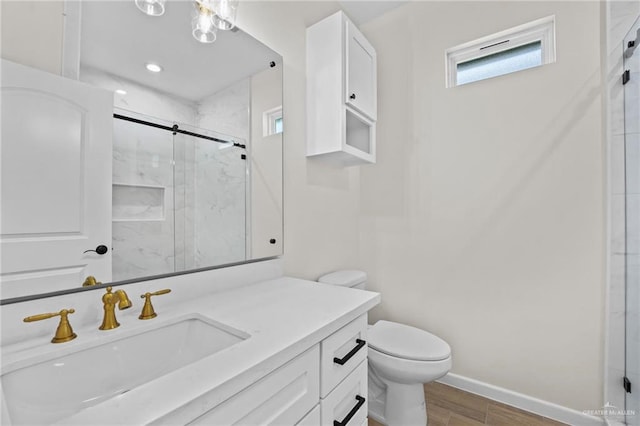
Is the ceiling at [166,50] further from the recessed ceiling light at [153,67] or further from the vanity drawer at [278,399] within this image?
the vanity drawer at [278,399]

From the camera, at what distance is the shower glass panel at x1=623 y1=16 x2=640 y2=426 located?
4.20 feet

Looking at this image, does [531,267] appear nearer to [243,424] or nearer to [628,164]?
[628,164]

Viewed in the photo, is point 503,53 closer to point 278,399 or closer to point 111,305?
point 278,399

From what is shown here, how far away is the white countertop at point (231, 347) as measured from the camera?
47 centimetres

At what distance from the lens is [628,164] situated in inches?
52.9

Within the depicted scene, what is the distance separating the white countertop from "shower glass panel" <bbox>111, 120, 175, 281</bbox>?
15cm

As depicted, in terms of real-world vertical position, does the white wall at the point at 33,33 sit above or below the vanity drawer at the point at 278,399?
above

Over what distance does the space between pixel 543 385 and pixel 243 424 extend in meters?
1.85

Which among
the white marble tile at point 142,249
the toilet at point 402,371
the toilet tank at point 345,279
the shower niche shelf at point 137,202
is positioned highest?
the shower niche shelf at point 137,202

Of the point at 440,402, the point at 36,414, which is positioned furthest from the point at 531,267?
the point at 36,414

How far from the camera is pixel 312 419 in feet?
2.56

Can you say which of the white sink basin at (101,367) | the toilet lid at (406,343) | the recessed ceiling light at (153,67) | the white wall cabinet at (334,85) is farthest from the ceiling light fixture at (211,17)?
the toilet lid at (406,343)

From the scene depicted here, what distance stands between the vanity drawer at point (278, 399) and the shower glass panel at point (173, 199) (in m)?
0.59

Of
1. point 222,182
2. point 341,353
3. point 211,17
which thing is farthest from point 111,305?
point 211,17
